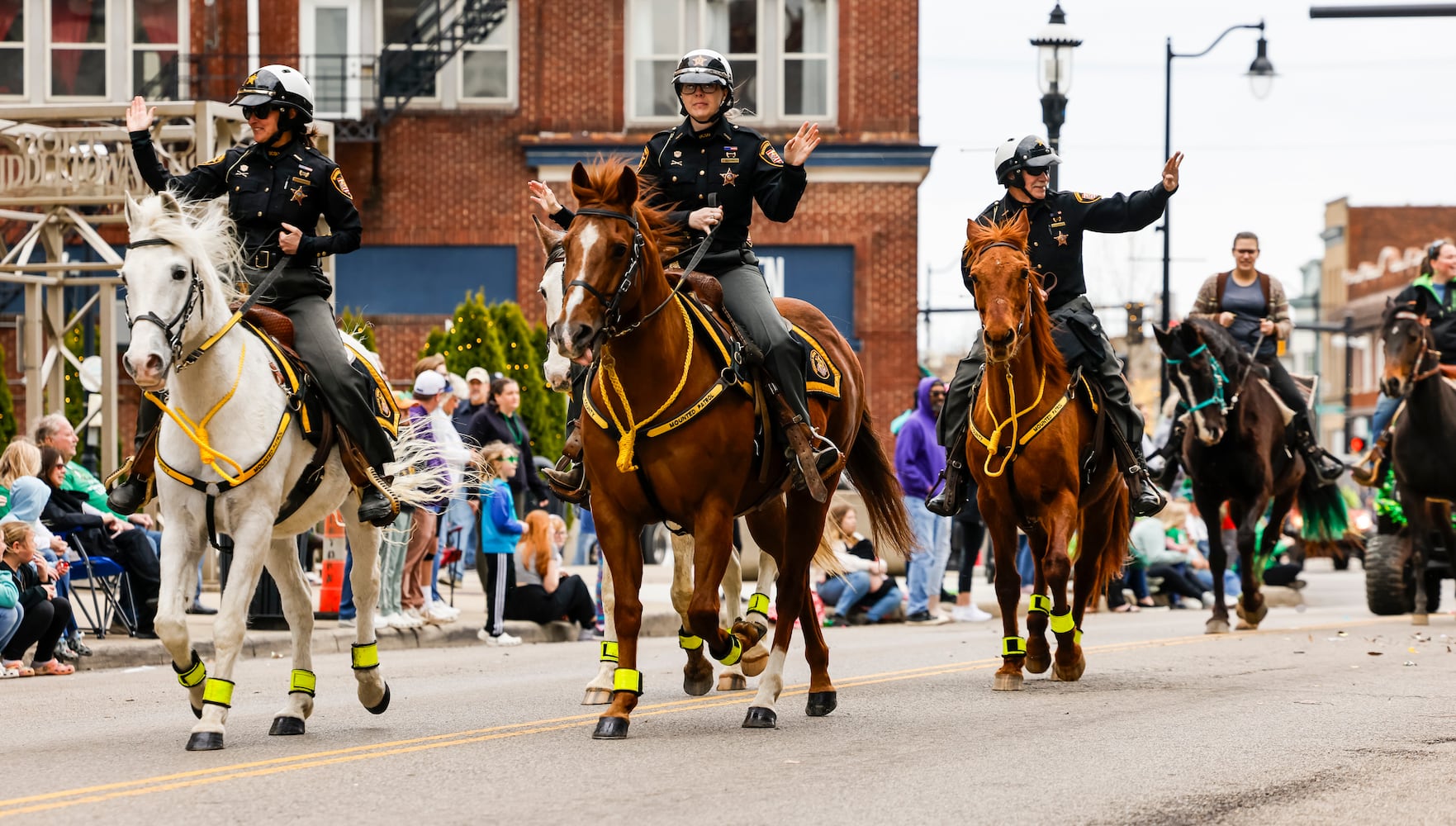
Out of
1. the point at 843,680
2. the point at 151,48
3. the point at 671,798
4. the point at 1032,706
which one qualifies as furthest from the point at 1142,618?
the point at 151,48

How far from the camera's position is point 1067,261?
1223 cm

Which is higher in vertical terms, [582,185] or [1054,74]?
[1054,74]

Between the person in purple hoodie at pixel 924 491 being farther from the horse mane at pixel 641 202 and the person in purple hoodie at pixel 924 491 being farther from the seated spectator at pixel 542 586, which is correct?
the horse mane at pixel 641 202

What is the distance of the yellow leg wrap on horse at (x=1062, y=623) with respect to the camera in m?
11.5

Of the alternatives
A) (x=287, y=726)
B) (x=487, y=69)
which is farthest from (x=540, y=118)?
(x=287, y=726)

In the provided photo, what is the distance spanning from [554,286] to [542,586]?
839 centimetres

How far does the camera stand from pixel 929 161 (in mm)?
35500

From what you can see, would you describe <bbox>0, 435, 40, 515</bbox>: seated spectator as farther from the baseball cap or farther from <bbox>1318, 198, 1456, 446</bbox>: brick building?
<bbox>1318, 198, 1456, 446</bbox>: brick building

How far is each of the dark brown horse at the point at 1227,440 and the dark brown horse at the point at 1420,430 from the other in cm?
100

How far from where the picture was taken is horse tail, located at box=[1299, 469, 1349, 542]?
19.2 meters

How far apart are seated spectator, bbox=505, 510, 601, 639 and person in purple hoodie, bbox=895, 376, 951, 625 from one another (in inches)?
145

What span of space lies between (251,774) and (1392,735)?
17.2 ft

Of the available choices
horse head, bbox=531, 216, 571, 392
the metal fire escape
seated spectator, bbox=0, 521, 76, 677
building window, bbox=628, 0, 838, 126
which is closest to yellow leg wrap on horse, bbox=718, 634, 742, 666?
horse head, bbox=531, 216, 571, 392

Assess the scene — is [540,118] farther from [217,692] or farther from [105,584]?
[217,692]
